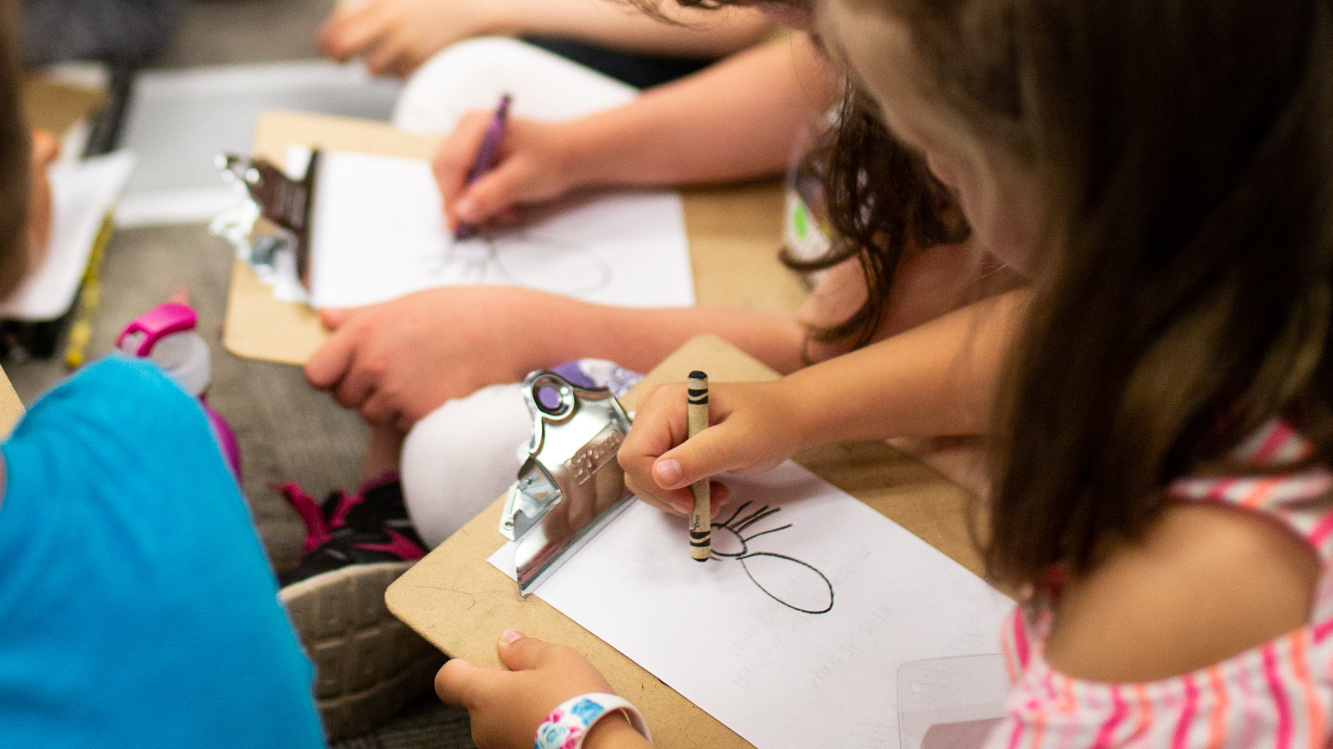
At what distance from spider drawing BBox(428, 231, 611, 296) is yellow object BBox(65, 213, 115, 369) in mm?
503

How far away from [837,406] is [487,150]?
1.29 ft

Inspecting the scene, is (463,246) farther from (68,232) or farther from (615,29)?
(68,232)

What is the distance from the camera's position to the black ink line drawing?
0.51 m

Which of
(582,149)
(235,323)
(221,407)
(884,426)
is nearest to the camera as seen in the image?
(884,426)

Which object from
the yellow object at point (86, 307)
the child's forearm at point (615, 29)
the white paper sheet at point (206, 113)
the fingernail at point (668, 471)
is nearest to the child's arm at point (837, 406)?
the fingernail at point (668, 471)

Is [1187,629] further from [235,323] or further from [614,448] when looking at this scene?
[235,323]

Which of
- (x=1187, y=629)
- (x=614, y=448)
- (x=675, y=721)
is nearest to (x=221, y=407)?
(x=614, y=448)

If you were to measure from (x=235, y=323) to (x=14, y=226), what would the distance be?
15.7 inches

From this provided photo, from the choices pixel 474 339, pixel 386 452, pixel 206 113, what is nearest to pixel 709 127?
pixel 474 339

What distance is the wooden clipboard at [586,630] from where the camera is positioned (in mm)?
461

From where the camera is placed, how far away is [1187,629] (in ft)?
1.09

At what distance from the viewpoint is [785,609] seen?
1.66 ft

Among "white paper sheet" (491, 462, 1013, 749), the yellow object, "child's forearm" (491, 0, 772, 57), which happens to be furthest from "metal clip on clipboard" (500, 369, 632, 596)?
the yellow object

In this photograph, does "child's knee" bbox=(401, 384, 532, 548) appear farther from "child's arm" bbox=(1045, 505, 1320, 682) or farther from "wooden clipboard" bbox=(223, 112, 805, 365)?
"child's arm" bbox=(1045, 505, 1320, 682)
